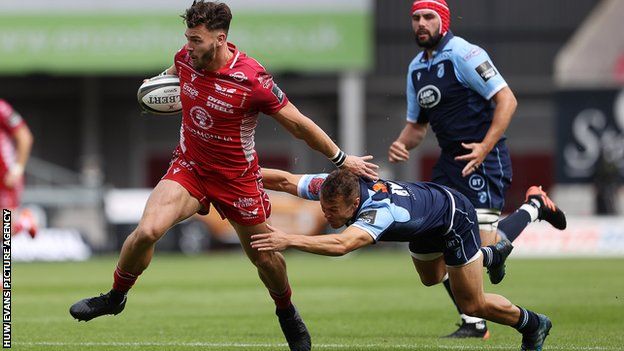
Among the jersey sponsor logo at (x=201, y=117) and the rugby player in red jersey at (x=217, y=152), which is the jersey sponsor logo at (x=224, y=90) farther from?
the jersey sponsor logo at (x=201, y=117)

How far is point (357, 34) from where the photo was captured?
2684cm

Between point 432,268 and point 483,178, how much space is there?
109 cm

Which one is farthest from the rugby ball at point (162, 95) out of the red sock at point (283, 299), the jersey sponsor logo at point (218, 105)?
the red sock at point (283, 299)

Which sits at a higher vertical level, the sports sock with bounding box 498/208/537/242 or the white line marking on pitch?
the sports sock with bounding box 498/208/537/242

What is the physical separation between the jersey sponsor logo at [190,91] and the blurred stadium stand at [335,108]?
2465 cm

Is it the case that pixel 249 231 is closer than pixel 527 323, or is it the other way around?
pixel 527 323

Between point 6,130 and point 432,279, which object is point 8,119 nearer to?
point 6,130

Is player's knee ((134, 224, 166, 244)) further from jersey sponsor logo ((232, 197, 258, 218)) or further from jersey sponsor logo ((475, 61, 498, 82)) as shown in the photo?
jersey sponsor logo ((475, 61, 498, 82))

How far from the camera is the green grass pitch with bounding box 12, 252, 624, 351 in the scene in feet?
30.0

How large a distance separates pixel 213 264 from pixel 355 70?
25.5 ft

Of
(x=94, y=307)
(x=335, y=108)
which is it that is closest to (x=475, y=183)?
(x=94, y=307)

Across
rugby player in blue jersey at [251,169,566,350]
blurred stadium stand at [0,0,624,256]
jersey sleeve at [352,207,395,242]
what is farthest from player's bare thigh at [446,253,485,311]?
blurred stadium stand at [0,0,624,256]

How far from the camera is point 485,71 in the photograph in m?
9.20

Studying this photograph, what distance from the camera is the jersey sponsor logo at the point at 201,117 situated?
8055 mm
